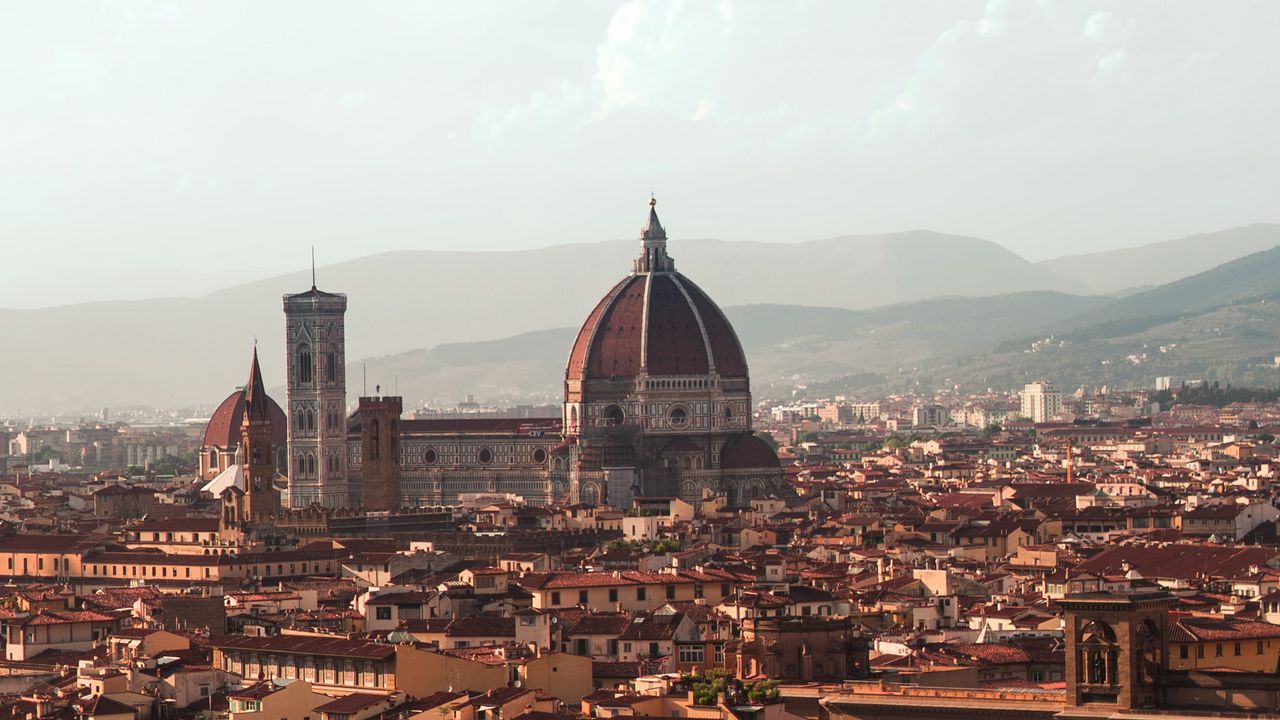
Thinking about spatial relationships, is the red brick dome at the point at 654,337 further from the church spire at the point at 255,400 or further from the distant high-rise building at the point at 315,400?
the church spire at the point at 255,400

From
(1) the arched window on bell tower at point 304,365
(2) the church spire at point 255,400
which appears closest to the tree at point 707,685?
(2) the church spire at point 255,400

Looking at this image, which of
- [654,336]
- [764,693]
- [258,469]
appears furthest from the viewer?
[654,336]

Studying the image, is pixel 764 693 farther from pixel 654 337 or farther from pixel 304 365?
pixel 654 337

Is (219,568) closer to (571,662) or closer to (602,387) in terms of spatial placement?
(571,662)

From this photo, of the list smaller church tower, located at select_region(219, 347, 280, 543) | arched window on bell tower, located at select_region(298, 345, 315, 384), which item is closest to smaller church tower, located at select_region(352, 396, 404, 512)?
arched window on bell tower, located at select_region(298, 345, 315, 384)

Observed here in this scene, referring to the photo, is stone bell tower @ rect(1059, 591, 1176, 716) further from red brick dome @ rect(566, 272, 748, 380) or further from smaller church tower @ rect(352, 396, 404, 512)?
red brick dome @ rect(566, 272, 748, 380)

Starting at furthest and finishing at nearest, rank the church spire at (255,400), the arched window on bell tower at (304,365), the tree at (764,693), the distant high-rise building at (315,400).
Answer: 1. the arched window on bell tower at (304,365)
2. the distant high-rise building at (315,400)
3. the church spire at (255,400)
4. the tree at (764,693)

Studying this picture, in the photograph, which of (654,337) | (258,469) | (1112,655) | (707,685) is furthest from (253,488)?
(1112,655)
